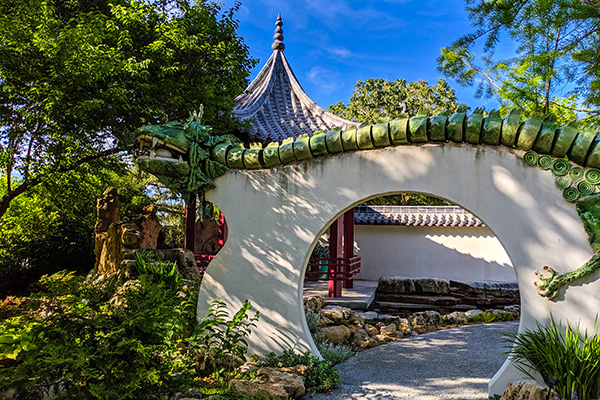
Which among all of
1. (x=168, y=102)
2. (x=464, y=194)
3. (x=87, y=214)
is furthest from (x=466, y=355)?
(x=87, y=214)

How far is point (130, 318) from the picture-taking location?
3438mm

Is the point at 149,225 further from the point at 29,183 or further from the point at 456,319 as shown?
the point at 456,319

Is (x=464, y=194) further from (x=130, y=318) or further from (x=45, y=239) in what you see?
(x=45, y=239)

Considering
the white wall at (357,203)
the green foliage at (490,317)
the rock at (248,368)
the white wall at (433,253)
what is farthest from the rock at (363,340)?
the white wall at (433,253)

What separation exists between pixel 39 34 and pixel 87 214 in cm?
664

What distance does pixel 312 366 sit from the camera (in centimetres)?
427

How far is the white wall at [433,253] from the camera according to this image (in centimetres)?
1312

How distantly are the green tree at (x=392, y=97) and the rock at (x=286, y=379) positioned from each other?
59.4 ft

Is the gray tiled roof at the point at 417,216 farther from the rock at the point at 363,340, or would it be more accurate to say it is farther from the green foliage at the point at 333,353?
the green foliage at the point at 333,353

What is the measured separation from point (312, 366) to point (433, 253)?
1072 centimetres

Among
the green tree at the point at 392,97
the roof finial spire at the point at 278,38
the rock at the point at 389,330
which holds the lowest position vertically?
the rock at the point at 389,330

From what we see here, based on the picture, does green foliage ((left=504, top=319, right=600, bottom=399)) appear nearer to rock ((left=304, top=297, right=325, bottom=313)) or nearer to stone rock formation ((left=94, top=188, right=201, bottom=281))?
rock ((left=304, top=297, right=325, bottom=313))

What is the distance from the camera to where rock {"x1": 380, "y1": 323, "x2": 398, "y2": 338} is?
268 inches

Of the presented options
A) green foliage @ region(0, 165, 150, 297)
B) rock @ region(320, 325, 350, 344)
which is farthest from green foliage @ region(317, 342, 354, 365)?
green foliage @ region(0, 165, 150, 297)
